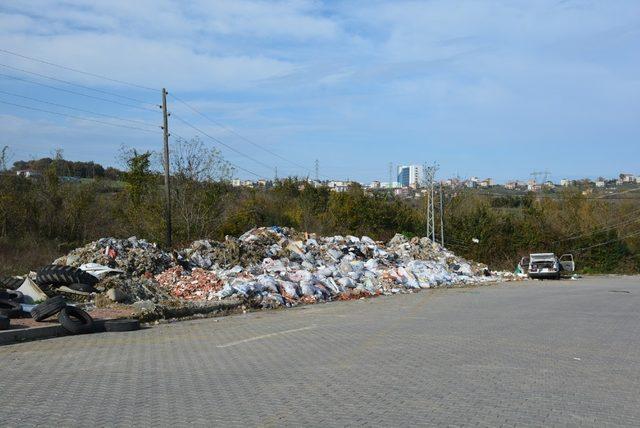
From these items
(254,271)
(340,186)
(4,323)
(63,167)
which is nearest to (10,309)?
(4,323)

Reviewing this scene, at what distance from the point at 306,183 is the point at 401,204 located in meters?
10.7

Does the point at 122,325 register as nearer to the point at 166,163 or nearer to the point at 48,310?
the point at 48,310

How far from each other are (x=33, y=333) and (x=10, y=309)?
105 inches

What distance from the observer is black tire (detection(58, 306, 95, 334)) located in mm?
14602

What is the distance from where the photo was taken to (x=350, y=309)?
21.1 meters

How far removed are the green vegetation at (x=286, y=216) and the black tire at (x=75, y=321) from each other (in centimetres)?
1341

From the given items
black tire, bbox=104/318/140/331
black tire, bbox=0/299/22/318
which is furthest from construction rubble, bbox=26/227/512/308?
black tire, bbox=0/299/22/318

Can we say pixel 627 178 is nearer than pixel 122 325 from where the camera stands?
No

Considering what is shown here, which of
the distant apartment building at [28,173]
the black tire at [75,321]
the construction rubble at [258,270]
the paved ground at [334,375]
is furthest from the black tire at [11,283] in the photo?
the distant apartment building at [28,173]

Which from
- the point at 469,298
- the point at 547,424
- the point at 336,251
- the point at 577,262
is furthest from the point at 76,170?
the point at 577,262

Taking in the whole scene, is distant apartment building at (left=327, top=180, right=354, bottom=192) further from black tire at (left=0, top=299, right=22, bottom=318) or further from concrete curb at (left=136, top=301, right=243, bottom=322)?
black tire at (left=0, top=299, right=22, bottom=318)

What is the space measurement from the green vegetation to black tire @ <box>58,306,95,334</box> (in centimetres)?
1341

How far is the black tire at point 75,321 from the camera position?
1460 cm

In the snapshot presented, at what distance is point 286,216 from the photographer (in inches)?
2274
